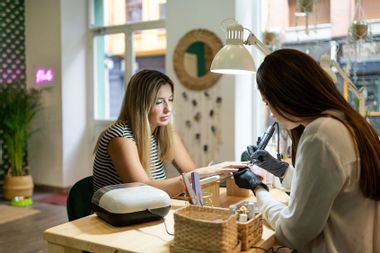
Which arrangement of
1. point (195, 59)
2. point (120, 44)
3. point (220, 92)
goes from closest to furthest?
point (220, 92) → point (195, 59) → point (120, 44)

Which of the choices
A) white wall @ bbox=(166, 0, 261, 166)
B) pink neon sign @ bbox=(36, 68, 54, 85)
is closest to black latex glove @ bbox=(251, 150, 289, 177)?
white wall @ bbox=(166, 0, 261, 166)

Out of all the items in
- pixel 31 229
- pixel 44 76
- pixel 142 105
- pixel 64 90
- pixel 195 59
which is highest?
pixel 195 59

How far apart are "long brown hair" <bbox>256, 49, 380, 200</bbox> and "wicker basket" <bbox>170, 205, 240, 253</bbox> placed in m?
0.36

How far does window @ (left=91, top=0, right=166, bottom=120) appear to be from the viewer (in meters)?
4.50

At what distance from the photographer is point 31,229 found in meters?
3.46

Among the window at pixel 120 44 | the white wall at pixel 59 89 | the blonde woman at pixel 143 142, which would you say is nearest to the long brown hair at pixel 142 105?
the blonde woman at pixel 143 142

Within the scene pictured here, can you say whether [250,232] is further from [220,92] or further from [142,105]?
[220,92]

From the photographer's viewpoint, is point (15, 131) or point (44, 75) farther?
point (44, 75)

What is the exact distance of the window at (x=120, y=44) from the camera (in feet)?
14.8

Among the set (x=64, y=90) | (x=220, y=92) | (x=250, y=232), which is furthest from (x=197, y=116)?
(x=250, y=232)

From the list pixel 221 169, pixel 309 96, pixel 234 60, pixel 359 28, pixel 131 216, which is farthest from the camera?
pixel 359 28

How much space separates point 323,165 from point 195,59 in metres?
2.92

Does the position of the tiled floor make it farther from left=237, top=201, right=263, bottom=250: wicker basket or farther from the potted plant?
left=237, top=201, right=263, bottom=250: wicker basket

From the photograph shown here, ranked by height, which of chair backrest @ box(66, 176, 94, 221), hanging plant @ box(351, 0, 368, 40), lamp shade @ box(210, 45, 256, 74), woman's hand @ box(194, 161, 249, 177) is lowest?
chair backrest @ box(66, 176, 94, 221)
